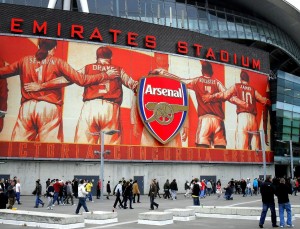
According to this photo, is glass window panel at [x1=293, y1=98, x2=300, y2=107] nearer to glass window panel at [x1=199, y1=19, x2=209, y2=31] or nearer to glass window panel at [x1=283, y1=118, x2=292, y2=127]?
glass window panel at [x1=283, y1=118, x2=292, y2=127]

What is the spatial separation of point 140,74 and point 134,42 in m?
3.61

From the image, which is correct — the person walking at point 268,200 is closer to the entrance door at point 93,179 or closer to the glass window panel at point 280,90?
the entrance door at point 93,179

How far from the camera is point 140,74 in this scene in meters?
42.4

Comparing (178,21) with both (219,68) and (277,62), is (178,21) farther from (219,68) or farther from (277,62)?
(277,62)

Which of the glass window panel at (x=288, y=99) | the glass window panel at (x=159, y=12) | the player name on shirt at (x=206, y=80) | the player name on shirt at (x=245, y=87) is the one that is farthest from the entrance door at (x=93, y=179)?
the glass window panel at (x=288, y=99)

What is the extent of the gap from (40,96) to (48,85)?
134cm

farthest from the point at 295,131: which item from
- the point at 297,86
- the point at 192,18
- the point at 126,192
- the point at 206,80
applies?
the point at 126,192

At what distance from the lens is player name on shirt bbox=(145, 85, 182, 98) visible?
42.2m

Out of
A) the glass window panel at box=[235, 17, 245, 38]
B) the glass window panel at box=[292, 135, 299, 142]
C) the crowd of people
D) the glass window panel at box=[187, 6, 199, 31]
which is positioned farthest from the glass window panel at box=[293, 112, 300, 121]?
the glass window panel at box=[187, 6, 199, 31]

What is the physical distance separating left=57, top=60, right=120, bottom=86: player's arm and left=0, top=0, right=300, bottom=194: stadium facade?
0.10 meters

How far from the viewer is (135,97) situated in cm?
4169

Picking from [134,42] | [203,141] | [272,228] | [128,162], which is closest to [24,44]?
[134,42]

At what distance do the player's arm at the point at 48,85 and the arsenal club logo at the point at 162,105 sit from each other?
808 centimetres

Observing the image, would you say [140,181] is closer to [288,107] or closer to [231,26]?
[288,107]
